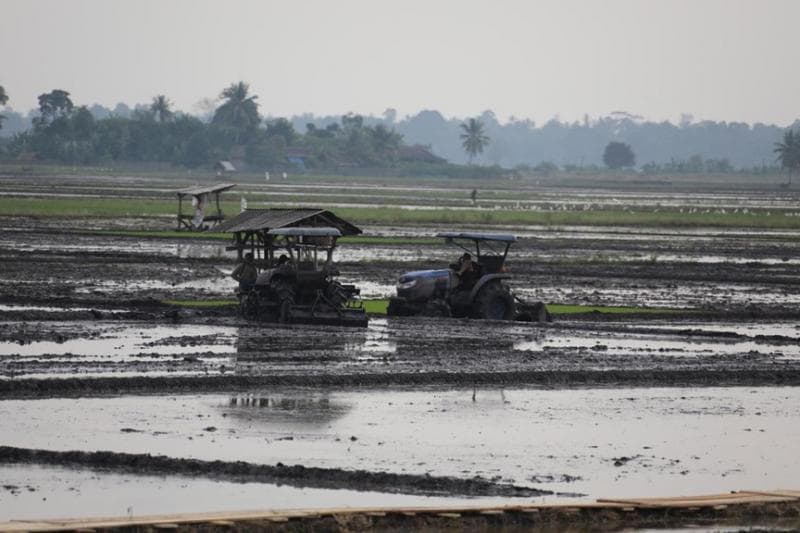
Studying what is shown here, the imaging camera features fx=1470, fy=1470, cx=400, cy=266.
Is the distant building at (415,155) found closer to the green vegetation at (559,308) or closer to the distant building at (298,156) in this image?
the distant building at (298,156)

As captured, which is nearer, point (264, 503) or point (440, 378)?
point (264, 503)

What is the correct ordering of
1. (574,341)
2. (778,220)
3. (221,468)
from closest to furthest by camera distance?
1. (221,468)
2. (574,341)
3. (778,220)

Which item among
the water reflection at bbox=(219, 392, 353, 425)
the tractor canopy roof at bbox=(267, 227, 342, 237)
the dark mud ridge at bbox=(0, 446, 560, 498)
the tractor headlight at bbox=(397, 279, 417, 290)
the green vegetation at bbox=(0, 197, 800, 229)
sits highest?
the tractor canopy roof at bbox=(267, 227, 342, 237)

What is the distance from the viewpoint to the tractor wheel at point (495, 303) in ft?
95.2

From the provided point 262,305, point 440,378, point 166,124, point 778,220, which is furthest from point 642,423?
point 166,124

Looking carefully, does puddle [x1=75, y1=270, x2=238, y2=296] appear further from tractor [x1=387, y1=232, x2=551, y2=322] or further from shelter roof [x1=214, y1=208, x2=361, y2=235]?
tractor [x1=387, y1=232, x2=551, y2=322]

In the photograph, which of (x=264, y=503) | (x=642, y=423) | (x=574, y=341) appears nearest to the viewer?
(x=264, y=503)

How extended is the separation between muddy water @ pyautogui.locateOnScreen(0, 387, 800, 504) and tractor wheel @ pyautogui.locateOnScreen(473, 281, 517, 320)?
7520mm

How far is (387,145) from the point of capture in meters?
181

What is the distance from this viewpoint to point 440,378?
22.2 meters

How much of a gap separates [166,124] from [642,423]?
155255 millimetres

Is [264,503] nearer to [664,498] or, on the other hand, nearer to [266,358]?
[664,498]

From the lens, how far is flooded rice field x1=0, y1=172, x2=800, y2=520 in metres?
15.2

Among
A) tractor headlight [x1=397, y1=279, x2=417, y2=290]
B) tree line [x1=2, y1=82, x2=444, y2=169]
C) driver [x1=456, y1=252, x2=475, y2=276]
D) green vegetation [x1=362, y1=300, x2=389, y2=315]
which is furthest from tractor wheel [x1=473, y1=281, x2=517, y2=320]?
tree line [x1=2, y1=82, x2=444, y2=169]
